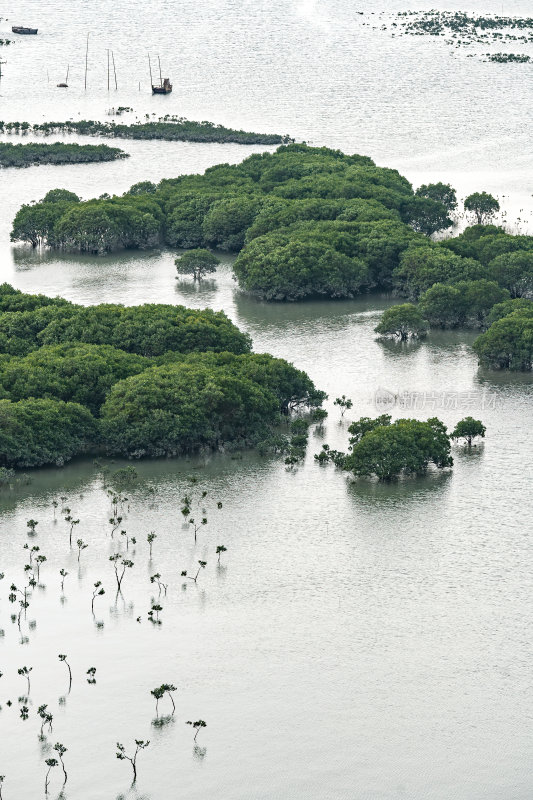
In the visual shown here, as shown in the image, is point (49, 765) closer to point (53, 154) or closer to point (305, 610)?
point (305, 610)

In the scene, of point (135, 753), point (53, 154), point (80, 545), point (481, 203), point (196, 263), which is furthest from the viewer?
Result: point (53, 154)

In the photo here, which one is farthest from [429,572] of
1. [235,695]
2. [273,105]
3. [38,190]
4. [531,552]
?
[273,105]

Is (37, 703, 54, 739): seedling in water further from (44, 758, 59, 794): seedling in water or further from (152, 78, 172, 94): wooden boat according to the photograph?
(152, 78, 172, 94): wooden boat

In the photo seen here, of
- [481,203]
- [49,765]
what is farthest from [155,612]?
[481,203]

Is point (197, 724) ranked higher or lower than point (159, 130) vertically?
lower

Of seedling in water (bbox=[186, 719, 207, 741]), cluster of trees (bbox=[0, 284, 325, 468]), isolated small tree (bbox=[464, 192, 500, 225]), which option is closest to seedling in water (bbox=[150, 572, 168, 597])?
seedling in water (bbox=[186, 719, 207, 741])
